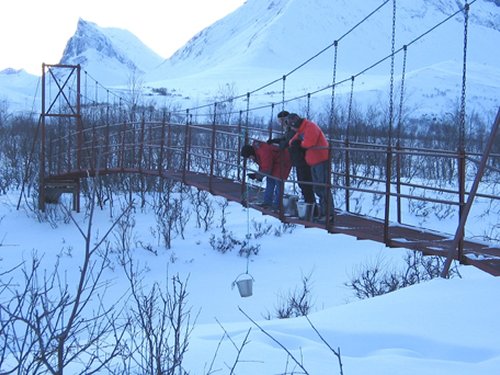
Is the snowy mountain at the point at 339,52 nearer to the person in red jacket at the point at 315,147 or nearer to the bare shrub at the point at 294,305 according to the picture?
the bare shrub at the point at 294,305

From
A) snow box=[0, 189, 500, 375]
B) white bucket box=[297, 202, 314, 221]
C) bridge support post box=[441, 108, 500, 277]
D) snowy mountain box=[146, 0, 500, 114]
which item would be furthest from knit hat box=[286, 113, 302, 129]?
snowy mountain box=[146, 0, 500, 114]

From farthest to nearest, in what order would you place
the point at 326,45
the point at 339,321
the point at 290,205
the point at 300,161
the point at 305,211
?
1. the point at 326,45
2. the point at 290,205
3. the point at 300,161
4. the point at 305,211
5. the point at 339,321

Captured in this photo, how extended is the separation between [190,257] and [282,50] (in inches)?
3132

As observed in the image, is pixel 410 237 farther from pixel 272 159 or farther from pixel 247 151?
pixel 247 151

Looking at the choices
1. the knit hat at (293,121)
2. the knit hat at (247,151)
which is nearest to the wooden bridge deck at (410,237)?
the knit hat at (247,151)

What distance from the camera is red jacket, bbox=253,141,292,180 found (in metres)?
7.91

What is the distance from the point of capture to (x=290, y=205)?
771 cm

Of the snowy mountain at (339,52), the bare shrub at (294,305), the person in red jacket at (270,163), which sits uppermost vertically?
the snowy mountain at (339,52)

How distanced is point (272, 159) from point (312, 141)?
3.45 ft

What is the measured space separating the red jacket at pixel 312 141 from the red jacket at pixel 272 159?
2.32 feet

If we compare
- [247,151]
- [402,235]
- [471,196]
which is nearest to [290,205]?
[247,151]

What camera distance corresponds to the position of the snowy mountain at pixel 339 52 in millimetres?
50344

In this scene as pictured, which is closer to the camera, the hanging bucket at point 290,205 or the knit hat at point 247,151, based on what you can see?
the hanging bucket at point 290,205

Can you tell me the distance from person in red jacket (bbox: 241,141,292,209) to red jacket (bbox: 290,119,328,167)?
0.72m
